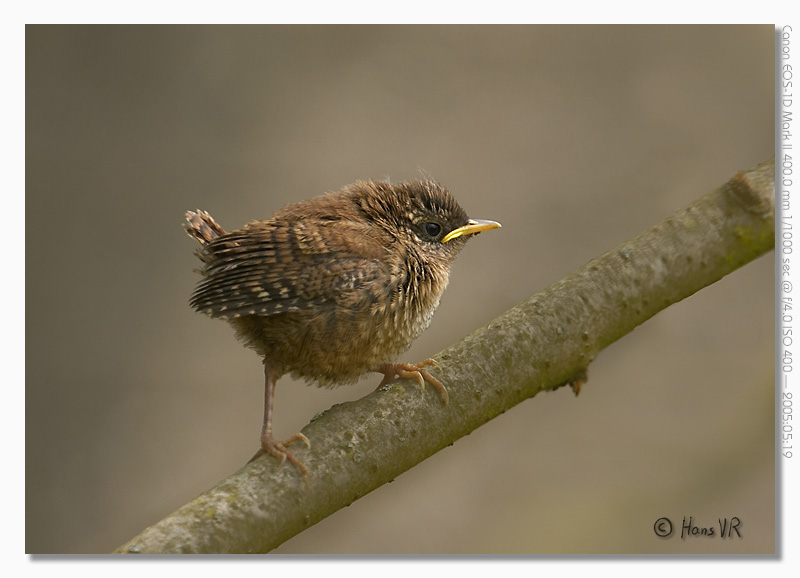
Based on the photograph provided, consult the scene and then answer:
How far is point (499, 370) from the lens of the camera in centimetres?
199

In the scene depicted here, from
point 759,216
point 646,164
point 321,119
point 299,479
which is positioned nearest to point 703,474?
point 759,216

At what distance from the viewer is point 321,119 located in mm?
2490

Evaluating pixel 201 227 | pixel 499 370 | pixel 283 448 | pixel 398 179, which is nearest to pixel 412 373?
pixel 499 370

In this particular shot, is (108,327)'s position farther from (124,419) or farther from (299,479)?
(299,479)

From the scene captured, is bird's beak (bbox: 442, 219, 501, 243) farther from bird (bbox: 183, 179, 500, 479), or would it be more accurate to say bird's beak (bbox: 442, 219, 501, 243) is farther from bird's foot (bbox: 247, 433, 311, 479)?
bird's foot (bbox: 247, 433, 311, 479)

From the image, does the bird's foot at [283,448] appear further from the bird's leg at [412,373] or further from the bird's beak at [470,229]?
the bird's beak at [470,229]

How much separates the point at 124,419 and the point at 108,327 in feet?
0.96

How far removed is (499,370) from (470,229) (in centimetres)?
44

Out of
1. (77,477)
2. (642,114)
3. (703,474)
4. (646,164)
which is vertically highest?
(642,114)

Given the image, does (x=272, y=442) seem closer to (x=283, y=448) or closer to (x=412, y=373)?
(x=283, y=448)

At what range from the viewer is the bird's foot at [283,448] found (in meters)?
1.82

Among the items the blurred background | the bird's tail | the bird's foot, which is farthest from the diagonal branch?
the bird's tail

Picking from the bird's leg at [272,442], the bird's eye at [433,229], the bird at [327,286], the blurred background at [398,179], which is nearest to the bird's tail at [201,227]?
the bird at [327,286]

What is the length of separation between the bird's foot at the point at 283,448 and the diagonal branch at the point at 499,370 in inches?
0.8
